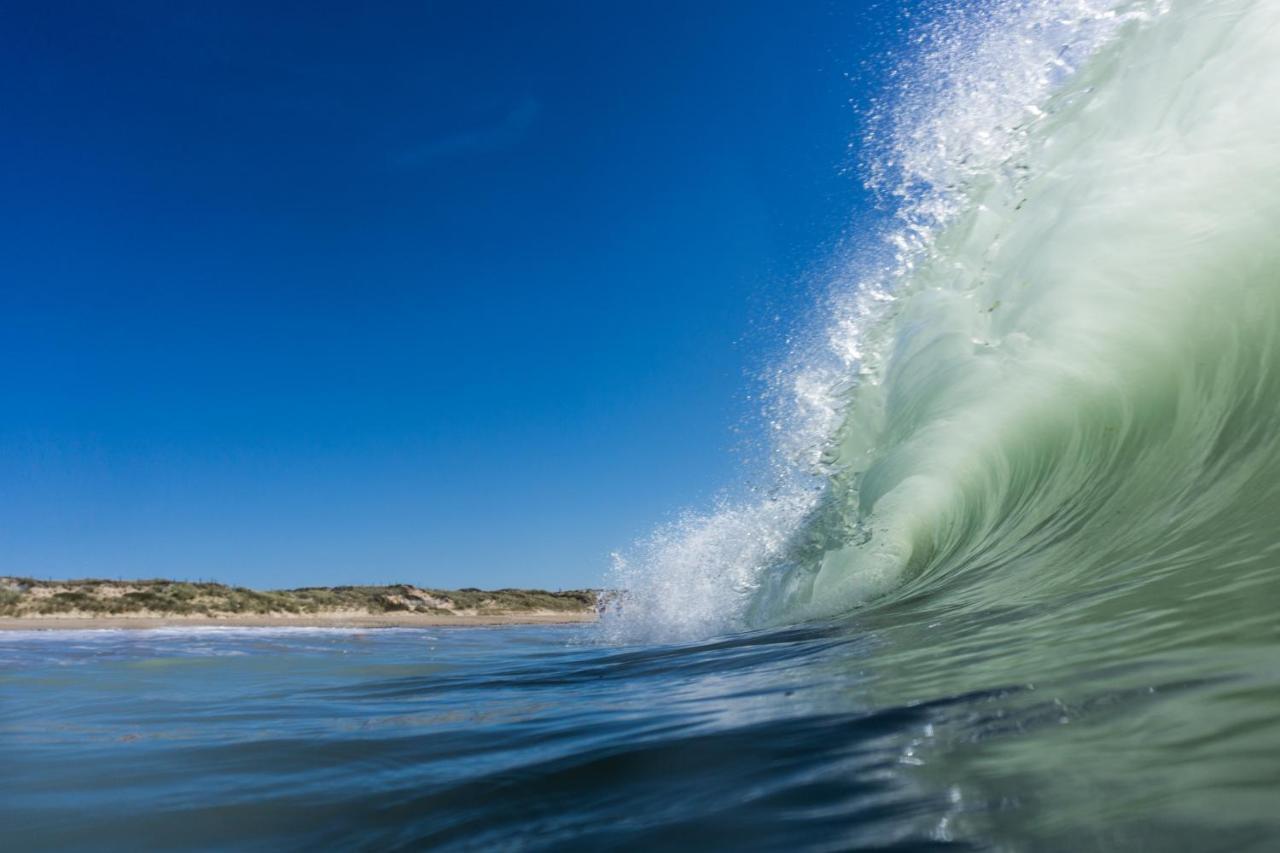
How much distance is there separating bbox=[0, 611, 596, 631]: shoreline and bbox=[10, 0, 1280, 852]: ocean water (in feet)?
48.1

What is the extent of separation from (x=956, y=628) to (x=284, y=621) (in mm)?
27795

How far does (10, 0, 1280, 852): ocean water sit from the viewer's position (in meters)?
1.74

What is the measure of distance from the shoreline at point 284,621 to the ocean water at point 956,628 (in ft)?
48.1

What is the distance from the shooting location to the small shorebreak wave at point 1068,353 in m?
4.99

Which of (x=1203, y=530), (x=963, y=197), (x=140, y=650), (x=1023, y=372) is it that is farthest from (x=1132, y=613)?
(x=140, y=650)

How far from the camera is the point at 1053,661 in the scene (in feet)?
8.45

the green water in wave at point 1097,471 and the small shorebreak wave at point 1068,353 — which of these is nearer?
the green water in wave at point 1097,471

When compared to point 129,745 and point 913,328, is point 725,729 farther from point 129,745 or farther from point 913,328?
point 913,328

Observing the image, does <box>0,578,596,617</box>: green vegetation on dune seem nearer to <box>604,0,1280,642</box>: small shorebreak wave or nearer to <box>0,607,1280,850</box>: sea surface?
<box>604,0,1280,642</box>: small shorebreak wave

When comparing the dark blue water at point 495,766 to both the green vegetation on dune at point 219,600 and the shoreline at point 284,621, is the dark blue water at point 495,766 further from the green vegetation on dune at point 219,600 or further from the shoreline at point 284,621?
the green vegetation on dune at point 219,600

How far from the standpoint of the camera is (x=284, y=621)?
1096 inches

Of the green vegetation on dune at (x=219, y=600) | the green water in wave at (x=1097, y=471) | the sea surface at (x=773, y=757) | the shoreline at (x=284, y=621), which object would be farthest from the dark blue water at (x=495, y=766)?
the green vegetation on dune at (x=219, y=600)

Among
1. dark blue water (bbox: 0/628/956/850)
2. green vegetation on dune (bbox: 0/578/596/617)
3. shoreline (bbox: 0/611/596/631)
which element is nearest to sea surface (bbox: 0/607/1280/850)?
dark blue water (bbox: 0/628/956/850)

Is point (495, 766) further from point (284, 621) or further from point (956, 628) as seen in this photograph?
point (284, 621)
